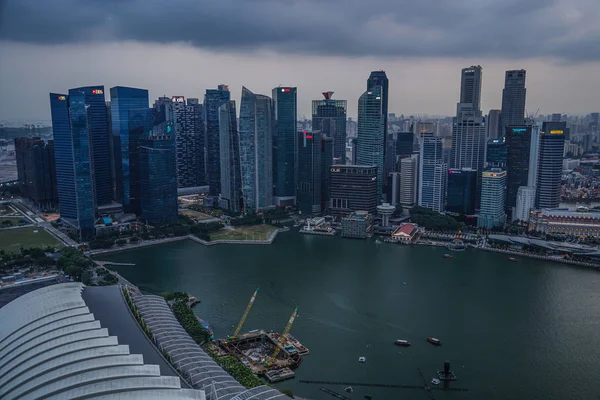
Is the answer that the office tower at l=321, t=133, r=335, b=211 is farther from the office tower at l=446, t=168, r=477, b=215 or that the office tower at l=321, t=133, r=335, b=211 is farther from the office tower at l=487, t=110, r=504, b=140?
the office tower at l=487, t=110, r=504, b=140

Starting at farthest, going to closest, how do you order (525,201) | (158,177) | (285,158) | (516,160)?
(285,158)
(516,160)
(525,201)
(158,177)

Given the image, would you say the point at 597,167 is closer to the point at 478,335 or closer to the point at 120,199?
the point at 478,335

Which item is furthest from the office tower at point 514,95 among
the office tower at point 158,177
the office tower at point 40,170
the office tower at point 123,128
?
the office tower at point 40,170

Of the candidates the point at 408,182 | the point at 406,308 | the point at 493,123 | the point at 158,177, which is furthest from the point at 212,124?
the point at 493,123

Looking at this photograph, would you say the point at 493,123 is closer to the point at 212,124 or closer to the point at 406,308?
the point at 212,124

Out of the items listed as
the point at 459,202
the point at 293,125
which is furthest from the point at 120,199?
the point at 459,202

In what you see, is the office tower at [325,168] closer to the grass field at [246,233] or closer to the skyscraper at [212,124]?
the grass field at [246,233]
